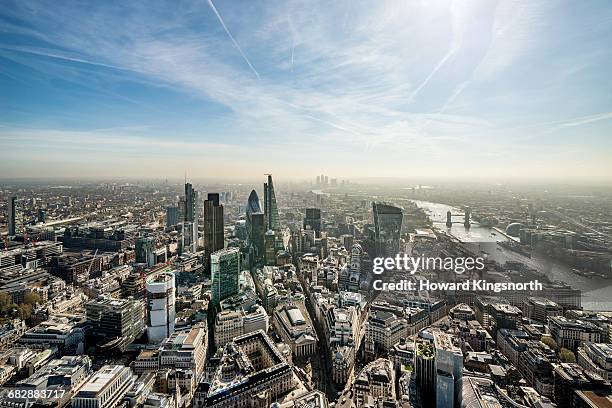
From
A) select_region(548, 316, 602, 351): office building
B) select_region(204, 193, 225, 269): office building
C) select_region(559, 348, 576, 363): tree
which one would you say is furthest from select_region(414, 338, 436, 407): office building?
select_region(204, 193, 225, 269): office building

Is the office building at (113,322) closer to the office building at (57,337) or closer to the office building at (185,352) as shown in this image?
the office building at (57,337)

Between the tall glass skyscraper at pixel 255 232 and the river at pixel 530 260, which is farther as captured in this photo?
the tall glass skyscraper at pixel 255 232

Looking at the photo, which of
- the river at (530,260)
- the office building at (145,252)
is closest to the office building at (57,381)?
the office building at (145,252)

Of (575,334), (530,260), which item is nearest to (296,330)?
(575,334)

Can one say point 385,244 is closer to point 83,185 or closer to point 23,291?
point 83,185

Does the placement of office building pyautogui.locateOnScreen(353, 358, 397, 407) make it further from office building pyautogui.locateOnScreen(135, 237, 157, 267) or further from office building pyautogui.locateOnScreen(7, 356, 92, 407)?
office building pyautogui.locateOnScreen(135, 237, 157, 267)

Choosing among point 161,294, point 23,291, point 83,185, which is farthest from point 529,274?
point 23,291

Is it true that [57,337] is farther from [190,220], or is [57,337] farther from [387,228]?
[387,228]

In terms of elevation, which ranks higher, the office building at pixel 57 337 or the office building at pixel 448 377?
the office building at pixel 448 377
